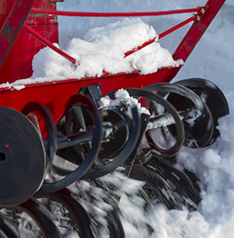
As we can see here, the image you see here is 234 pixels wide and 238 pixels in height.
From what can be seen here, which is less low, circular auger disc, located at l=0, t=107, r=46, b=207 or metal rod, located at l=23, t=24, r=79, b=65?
metal rod, located at l=23, t=24, r=79, b=65

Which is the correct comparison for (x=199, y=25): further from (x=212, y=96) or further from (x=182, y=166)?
(x=182, y=166)

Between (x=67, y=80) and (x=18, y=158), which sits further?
(x=67, y=80)

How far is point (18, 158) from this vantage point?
1.43 m

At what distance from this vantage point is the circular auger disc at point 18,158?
54.4 inches

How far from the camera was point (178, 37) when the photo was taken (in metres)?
3.93

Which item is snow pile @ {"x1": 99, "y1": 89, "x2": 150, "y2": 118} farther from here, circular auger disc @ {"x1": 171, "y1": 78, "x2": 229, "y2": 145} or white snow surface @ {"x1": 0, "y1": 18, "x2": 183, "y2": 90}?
circular auger disc @ {"x1": 171, "y1": 78, "x2": 229, "y2": 145}

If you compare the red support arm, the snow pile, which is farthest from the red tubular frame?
the snow pile

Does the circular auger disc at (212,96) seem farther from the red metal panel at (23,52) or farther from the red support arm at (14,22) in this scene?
the red support arm at (14,22)

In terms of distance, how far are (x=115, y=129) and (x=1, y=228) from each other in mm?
558

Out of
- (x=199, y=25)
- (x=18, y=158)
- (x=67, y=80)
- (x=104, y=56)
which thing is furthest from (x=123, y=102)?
(x=199, y=25)

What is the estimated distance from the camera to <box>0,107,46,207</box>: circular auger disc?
54.4 inches

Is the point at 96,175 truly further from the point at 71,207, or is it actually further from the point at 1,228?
the point at 1,228

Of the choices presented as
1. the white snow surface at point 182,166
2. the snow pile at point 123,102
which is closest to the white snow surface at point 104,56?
the white snow surface at point 182,166

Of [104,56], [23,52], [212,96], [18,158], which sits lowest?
[18,158]
